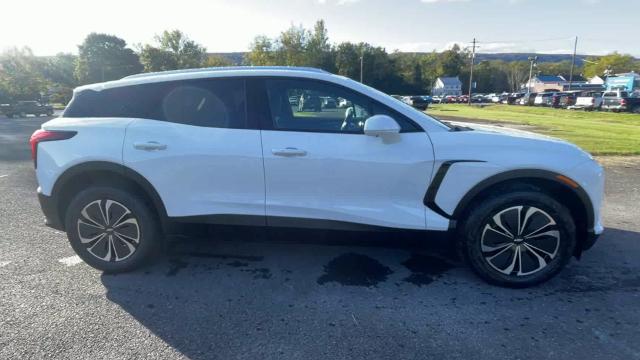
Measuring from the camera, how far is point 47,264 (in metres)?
3.65

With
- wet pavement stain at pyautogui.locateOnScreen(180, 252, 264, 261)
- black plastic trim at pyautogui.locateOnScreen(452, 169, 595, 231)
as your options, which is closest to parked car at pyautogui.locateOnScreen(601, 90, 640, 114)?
black plastic trim at pyautogui.locateOnScreen(452, 169, 595, 231)

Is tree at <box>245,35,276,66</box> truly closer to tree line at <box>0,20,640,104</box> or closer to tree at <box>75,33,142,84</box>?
tree line at <box>0,20,640,104</box>

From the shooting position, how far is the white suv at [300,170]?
3.07m

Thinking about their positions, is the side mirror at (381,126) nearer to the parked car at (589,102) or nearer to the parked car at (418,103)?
the parked car at (418,103)

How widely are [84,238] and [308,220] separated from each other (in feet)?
6.60

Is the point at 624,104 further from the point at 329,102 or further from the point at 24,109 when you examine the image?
the point at 24,109

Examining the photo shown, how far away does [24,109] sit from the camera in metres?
32.4

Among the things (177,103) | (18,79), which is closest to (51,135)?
(177,103)

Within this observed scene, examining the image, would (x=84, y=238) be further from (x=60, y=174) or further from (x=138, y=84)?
(x=138, y=84)

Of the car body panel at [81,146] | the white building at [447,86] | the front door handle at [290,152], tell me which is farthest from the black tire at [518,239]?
the white building at [447,86]

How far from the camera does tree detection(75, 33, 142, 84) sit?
59987 mm

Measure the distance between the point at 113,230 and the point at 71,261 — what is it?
28.4 inches

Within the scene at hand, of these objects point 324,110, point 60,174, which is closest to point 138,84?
point 60,174

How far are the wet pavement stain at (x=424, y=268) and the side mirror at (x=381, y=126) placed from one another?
1.30 meters
